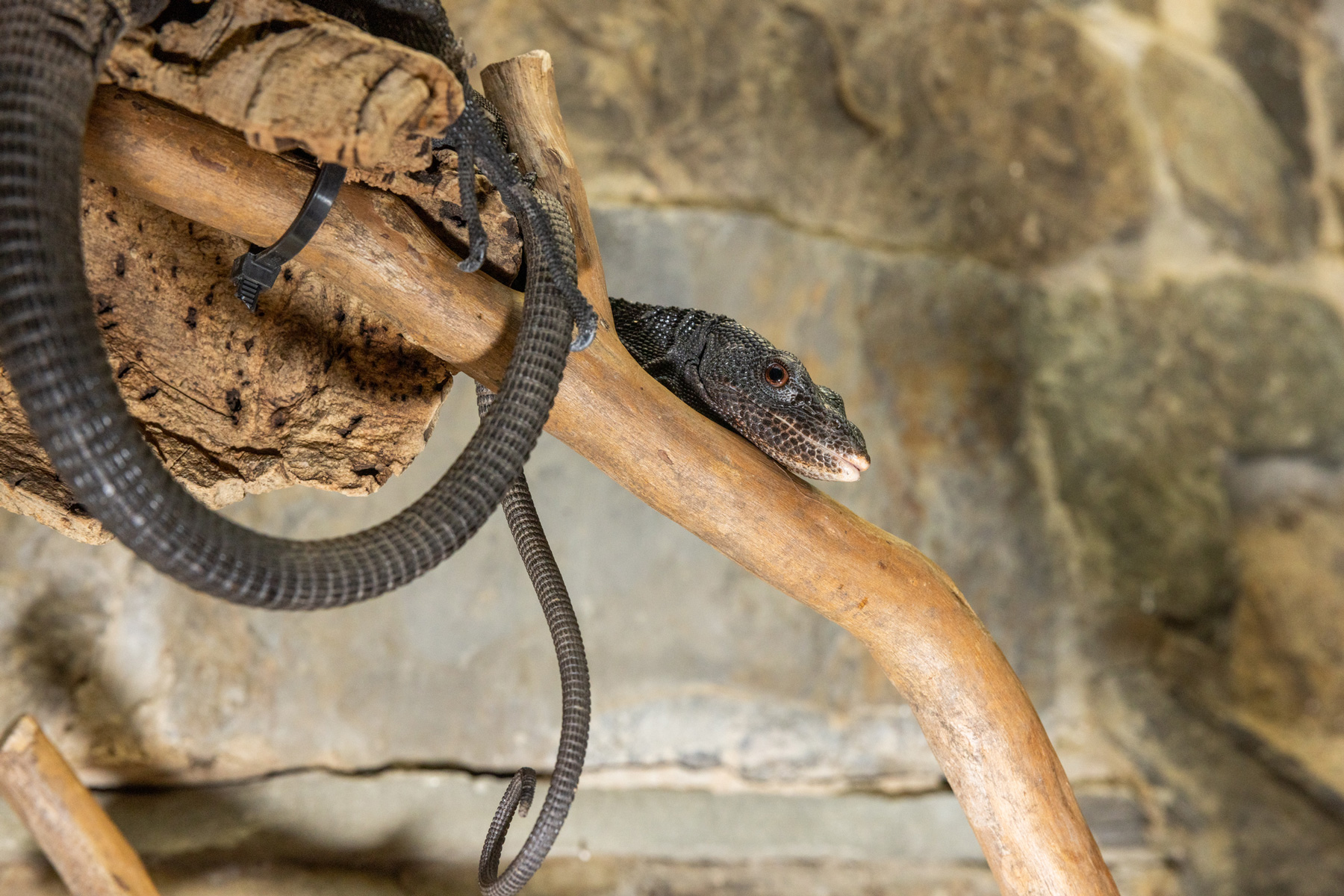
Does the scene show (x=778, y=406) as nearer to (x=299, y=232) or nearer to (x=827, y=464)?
(x=827, y=464)

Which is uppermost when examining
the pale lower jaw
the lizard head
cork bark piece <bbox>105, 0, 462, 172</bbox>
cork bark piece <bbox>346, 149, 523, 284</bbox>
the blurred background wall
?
cork bark piece <bbox>105, 0, 462, 172</bbox>

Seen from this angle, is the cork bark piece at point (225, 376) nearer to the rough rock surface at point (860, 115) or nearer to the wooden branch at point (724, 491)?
the wooden branch at point (724, 491)

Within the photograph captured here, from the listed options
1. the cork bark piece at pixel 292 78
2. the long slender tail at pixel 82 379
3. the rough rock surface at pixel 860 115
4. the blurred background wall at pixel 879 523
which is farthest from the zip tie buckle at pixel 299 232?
the rough rock surface at pixel 860 115

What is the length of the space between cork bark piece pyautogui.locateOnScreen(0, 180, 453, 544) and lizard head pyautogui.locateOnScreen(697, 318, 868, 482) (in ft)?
1.78

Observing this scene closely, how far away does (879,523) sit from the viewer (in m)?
3.04

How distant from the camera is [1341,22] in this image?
13.5ft

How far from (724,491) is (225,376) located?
0.89 meters

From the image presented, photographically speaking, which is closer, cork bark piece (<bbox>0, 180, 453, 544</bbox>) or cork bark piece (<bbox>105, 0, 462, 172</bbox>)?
cork bark piece (<bbox>105, 0, 462, 172</bbox>)

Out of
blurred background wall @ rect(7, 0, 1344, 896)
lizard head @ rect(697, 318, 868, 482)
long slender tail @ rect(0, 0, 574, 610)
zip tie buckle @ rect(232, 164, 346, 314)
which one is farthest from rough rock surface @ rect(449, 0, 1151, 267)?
long slender tail @ rect(0, 0, 574, 610)

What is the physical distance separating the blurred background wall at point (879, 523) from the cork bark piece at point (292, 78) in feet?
5.60

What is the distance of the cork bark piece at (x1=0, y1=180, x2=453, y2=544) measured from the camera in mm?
1374

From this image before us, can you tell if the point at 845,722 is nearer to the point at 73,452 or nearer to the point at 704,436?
the point at 704,436

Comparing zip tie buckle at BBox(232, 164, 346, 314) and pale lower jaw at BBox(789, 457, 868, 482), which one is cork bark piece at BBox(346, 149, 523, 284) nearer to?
zip tie buckle at BBox(232, 164, 346, 314)

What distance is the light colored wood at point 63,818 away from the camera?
1.72 meters
